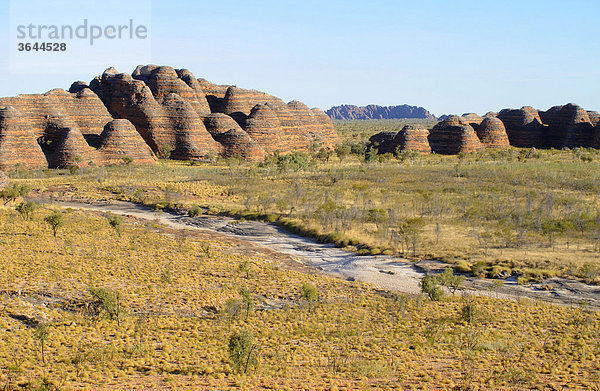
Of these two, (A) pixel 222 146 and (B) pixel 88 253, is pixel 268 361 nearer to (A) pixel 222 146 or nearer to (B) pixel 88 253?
(B) pixel 88 253

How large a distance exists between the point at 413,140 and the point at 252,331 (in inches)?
2449

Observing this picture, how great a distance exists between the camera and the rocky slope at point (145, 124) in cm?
6331

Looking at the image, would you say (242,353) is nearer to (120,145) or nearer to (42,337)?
(42,337)

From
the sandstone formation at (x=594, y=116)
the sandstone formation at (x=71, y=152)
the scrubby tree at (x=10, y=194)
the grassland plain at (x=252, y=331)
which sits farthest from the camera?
the sandstone formation at (x=594, y=116)

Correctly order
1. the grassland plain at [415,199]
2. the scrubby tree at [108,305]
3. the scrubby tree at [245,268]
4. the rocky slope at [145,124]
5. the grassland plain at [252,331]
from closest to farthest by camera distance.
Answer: the grassland plain at [252,331] < the scrubby tree at [108,305] < the scrubby tree at [245,268] < the grassland plain at [415,199] < the rocky slope at [145,124]

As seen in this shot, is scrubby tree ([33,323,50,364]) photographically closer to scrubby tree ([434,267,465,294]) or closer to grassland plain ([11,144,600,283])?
scrubby tree ([434,267,465,294])

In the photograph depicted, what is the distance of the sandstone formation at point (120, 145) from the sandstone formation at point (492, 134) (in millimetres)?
48326

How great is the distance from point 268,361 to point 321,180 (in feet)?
135

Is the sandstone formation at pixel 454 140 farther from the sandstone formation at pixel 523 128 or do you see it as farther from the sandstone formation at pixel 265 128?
the sandstone formation at pixel 265 128

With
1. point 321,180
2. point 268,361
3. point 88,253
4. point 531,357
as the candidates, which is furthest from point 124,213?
point 531,357

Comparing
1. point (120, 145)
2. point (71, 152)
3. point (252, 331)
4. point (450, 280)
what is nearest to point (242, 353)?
point (252, 331)

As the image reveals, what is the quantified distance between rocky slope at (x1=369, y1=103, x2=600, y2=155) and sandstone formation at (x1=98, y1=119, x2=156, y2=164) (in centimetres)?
3382

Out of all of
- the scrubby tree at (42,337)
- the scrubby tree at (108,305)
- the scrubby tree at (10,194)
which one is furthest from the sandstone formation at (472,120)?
the scrubby tree at (42,337)

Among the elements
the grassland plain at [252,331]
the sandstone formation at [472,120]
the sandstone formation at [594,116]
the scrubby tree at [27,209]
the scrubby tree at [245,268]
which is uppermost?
the sandstone formation at [594,116]
